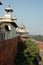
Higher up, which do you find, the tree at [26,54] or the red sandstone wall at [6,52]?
the red sandstone wall at [6,52]

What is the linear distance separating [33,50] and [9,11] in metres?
6.49

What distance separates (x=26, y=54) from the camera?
61.6 ft

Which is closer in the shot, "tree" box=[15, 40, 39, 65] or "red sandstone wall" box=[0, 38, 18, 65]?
"red sandstone wall" box=[0, 38, 18, 65]

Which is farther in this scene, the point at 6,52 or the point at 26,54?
the point at 26,54

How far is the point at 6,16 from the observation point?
22.7m

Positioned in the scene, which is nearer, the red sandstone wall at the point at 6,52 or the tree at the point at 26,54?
the red sandstone wall at the point at 6,52

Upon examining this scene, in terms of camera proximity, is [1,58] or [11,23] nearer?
[1,58]

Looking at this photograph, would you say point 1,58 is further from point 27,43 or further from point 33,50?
point 27,43

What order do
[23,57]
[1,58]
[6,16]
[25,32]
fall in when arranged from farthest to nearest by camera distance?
[25,32]
[6,16]
[23,57]
[1,58]

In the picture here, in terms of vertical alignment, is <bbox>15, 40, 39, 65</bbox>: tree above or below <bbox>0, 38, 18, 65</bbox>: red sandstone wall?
below

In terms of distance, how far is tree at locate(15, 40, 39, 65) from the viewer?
17.2 m

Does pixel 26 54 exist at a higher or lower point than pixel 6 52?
lower

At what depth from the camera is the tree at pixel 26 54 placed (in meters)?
17.2

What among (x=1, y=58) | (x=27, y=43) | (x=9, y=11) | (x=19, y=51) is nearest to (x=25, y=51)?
(x=19, y=51)
